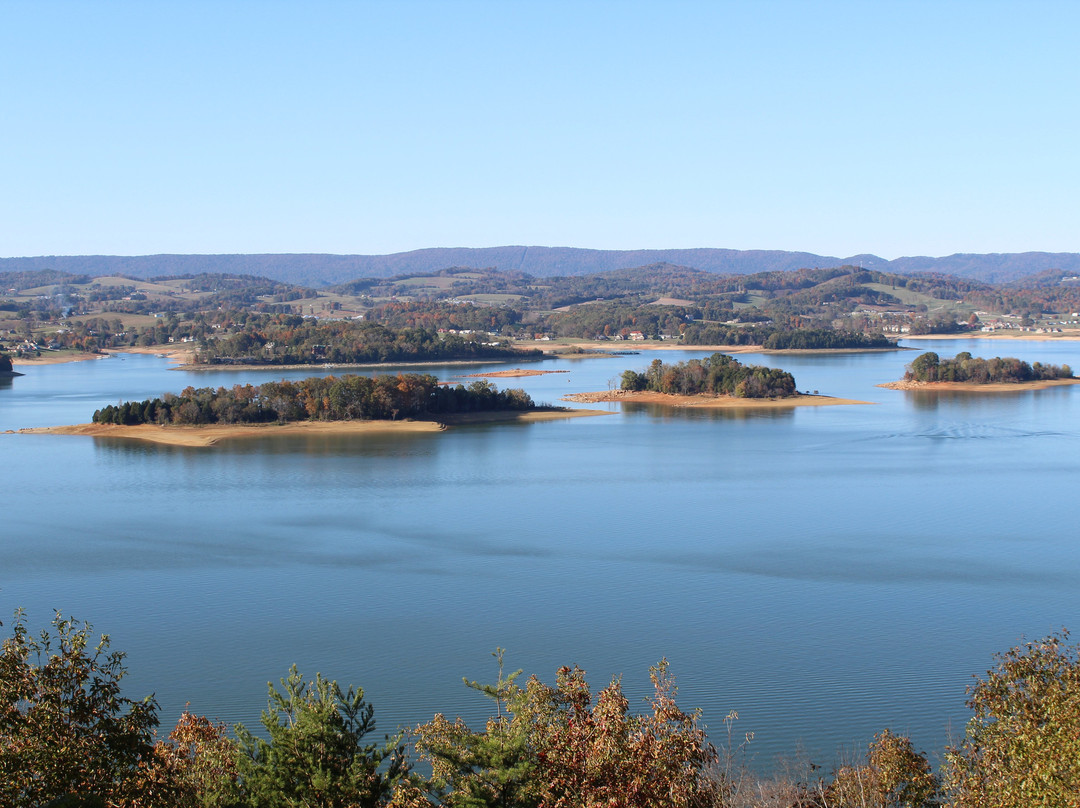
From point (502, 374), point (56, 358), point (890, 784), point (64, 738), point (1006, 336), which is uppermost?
point (1006, 336)

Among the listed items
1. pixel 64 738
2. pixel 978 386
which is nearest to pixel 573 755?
pixel 64 738

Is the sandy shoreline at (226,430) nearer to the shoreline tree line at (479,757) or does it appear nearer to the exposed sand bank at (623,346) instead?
the shoreline tree line at (479,757)

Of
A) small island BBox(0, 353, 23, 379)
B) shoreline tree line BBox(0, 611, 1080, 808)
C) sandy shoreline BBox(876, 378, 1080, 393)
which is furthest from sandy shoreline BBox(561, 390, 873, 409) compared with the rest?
shoreline tree line BBox(0, 611, 1080, 808)

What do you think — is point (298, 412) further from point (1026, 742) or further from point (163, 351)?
point (163, 351)

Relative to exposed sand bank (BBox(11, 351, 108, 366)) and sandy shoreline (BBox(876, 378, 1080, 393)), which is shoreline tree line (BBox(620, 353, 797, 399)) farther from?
exposed sand bank (BBox(11, 351, 108, 366))

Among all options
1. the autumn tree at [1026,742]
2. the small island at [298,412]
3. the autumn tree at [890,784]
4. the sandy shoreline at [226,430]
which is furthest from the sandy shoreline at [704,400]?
the autumn tree at [1026,742]

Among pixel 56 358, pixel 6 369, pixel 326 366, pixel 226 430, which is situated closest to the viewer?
pixel 226 430
